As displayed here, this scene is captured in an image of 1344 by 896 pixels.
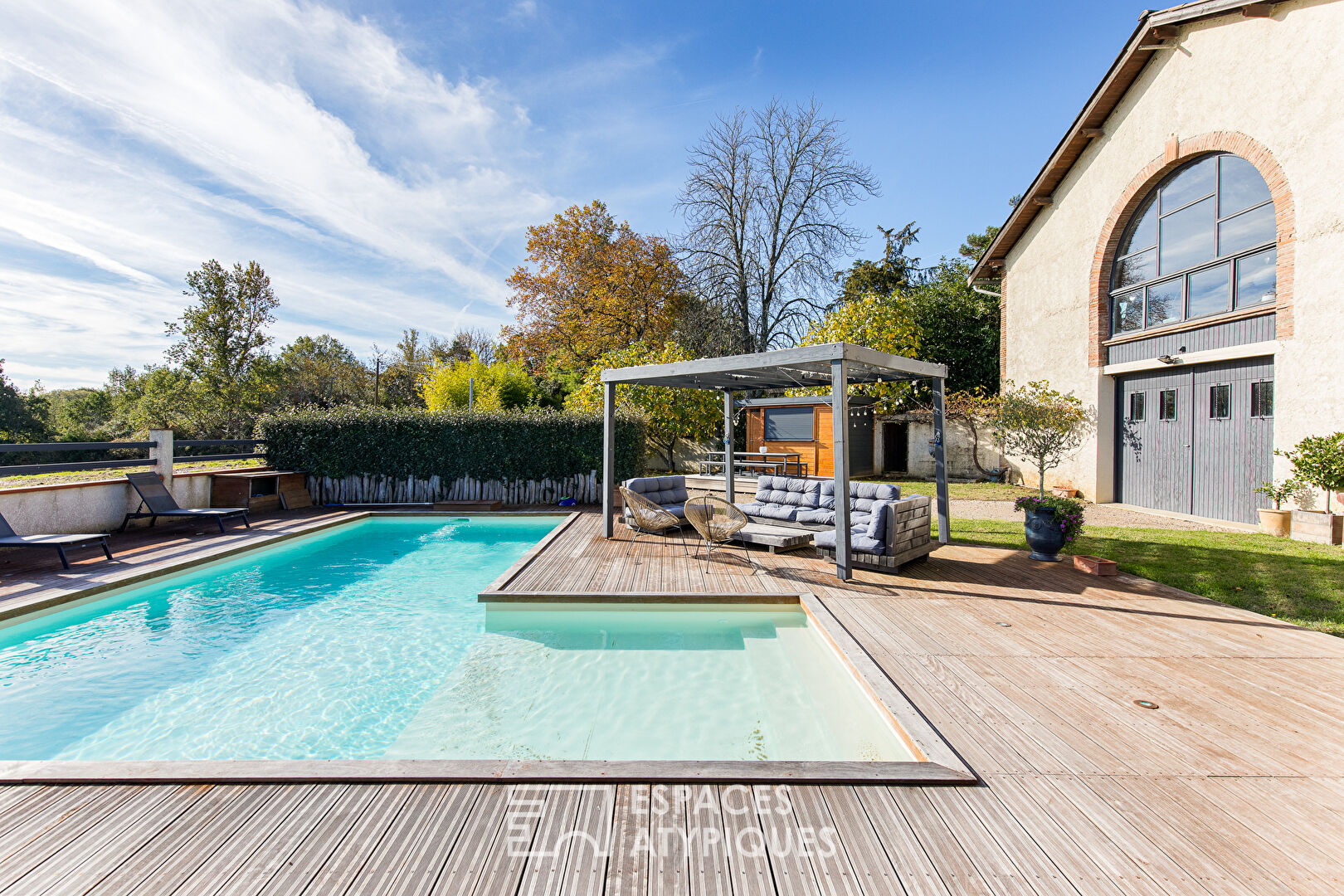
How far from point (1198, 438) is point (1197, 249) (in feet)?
10.9

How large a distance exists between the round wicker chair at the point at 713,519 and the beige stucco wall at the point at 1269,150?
8316 millimetres

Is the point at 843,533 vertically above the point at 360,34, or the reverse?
the point at 360,34

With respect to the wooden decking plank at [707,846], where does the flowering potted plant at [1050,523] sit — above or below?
above

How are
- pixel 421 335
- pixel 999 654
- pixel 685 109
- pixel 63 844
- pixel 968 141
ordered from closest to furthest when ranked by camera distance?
pixel 63 844 → pixel 999 654 → pixel 968 141 → pixel 685 109 → pixel 421 335

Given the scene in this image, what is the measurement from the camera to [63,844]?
2.17 meters

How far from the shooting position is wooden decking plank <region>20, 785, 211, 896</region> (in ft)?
6.48

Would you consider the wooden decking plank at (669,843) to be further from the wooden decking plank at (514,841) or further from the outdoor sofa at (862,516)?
the outdoor sofa at (862,516)

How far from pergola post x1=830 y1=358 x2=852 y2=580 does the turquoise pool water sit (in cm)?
106

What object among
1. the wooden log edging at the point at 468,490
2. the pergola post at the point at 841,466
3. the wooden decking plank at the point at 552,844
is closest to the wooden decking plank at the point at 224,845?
the wooden decking plank at the point at 552,844

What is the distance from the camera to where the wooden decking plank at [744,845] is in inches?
76.1

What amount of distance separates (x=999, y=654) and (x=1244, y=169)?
10630 mm

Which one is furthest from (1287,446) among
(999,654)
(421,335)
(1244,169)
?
(421,335)

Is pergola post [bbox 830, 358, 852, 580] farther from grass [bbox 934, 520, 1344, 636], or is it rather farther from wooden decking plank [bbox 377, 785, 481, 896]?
wooden decking plank [bbox 377, 785, 481, 896]

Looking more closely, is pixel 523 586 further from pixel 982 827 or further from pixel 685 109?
pixel 685 109
